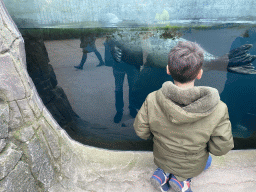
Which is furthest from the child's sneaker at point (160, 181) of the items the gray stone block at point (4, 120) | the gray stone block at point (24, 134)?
the gray stone block at point (4, 120)

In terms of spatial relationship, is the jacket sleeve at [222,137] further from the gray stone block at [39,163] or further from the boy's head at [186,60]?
the gray stone block at [39,163]

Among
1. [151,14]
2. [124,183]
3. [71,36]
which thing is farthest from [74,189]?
[151,14]

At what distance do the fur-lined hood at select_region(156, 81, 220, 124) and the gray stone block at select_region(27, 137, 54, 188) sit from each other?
37.8 inches

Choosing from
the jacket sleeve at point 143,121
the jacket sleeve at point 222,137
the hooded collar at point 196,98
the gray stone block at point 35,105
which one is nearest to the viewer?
the hooded collar at point 196,98

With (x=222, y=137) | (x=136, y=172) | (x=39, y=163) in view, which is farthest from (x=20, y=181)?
(x=222, y=137)

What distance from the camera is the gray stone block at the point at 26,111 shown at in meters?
1.36

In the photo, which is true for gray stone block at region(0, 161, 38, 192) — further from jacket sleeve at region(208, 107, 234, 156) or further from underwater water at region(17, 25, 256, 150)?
jacket sleeve at region(208, 107, 234, 156)

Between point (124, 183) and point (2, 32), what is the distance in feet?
4.51

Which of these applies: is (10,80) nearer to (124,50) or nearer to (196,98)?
(124,50)

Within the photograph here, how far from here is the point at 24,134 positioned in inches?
54.0

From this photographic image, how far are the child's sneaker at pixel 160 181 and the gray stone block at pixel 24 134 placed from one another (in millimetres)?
937

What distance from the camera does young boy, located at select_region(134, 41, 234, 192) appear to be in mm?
1057

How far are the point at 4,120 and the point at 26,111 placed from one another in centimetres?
16

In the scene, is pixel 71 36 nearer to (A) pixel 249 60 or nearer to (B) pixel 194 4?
(B) pixel 194 4
